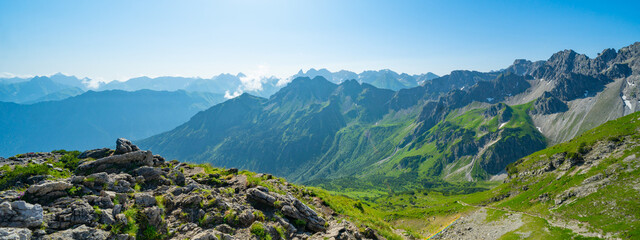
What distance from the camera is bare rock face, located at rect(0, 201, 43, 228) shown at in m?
12.5

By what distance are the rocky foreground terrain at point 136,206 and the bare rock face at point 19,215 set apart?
0.03m

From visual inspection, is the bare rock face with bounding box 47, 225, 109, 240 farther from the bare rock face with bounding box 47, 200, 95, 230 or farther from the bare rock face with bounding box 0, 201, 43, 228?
the bare rock face with bounding box 0, 201, 43, 228

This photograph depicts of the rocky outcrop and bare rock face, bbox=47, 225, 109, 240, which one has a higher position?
bare rock face, bbox=47, 225, 109, 240

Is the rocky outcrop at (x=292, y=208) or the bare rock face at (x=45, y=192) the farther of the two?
the rocky outcrop at (x=292, y=208)

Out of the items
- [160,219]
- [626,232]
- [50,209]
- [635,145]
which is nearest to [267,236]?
[160,219]

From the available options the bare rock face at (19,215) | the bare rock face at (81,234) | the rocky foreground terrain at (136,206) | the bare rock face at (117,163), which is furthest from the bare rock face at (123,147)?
the bare rock face at (81,234)

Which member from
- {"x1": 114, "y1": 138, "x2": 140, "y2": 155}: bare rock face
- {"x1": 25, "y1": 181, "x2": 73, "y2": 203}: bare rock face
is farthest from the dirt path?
{"x1": 25, "y1": 181, "x2": 73, "y2": 203}: bare rock face

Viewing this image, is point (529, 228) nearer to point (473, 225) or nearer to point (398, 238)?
point (473, 225)

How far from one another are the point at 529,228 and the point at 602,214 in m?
13.8

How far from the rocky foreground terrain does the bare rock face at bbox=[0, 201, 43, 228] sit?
0.11 ft

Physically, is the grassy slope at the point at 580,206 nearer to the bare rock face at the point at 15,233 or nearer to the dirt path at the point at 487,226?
the dirt path at the point at 487,226

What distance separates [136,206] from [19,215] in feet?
16.6

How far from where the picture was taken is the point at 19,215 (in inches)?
504

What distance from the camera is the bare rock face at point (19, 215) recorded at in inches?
493
